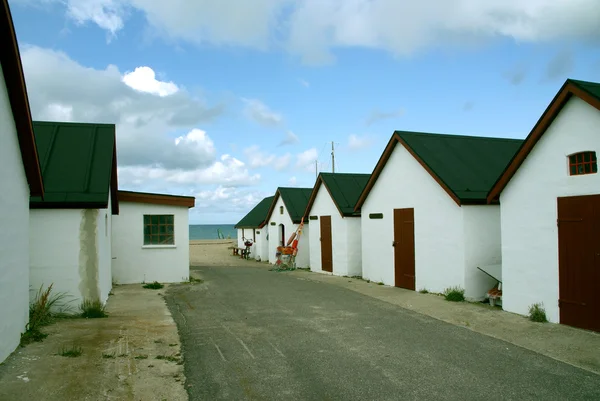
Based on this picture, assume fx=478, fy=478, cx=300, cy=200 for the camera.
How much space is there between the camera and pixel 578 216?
9406mm

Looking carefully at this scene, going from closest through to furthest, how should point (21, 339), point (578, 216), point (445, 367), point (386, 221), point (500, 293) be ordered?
1. point (445, 367)
2. point (21, 339)
3. point (578, 216)
4. point (500, 293)
5. point (386, 221)

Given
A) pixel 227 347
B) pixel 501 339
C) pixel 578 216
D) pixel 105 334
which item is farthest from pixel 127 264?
pixel 578 216

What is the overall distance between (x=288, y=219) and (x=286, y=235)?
1082 mm

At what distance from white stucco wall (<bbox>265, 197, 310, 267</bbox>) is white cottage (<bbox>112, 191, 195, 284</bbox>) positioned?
992 cm

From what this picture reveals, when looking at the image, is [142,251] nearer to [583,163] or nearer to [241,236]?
[583,163]

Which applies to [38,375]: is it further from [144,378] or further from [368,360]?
[368,360]

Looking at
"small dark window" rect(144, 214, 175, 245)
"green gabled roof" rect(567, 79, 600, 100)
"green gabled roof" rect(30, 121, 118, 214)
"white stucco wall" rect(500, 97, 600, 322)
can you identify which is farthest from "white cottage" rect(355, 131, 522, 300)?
"green gabled roof" rect(30, 121, 118, 214)

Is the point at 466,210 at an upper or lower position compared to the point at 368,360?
upper

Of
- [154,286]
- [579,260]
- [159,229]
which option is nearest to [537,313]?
[579,260]

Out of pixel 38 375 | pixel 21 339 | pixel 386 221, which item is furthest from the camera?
pixel 386 221

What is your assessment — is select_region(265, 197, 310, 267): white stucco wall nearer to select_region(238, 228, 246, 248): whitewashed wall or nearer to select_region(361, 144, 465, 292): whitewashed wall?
select_region(238, 228, 246, 248): whitewashed wall

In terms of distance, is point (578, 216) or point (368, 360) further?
point (578, 216)

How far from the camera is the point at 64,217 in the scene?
36.0 ft

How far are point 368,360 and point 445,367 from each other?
1.13m
